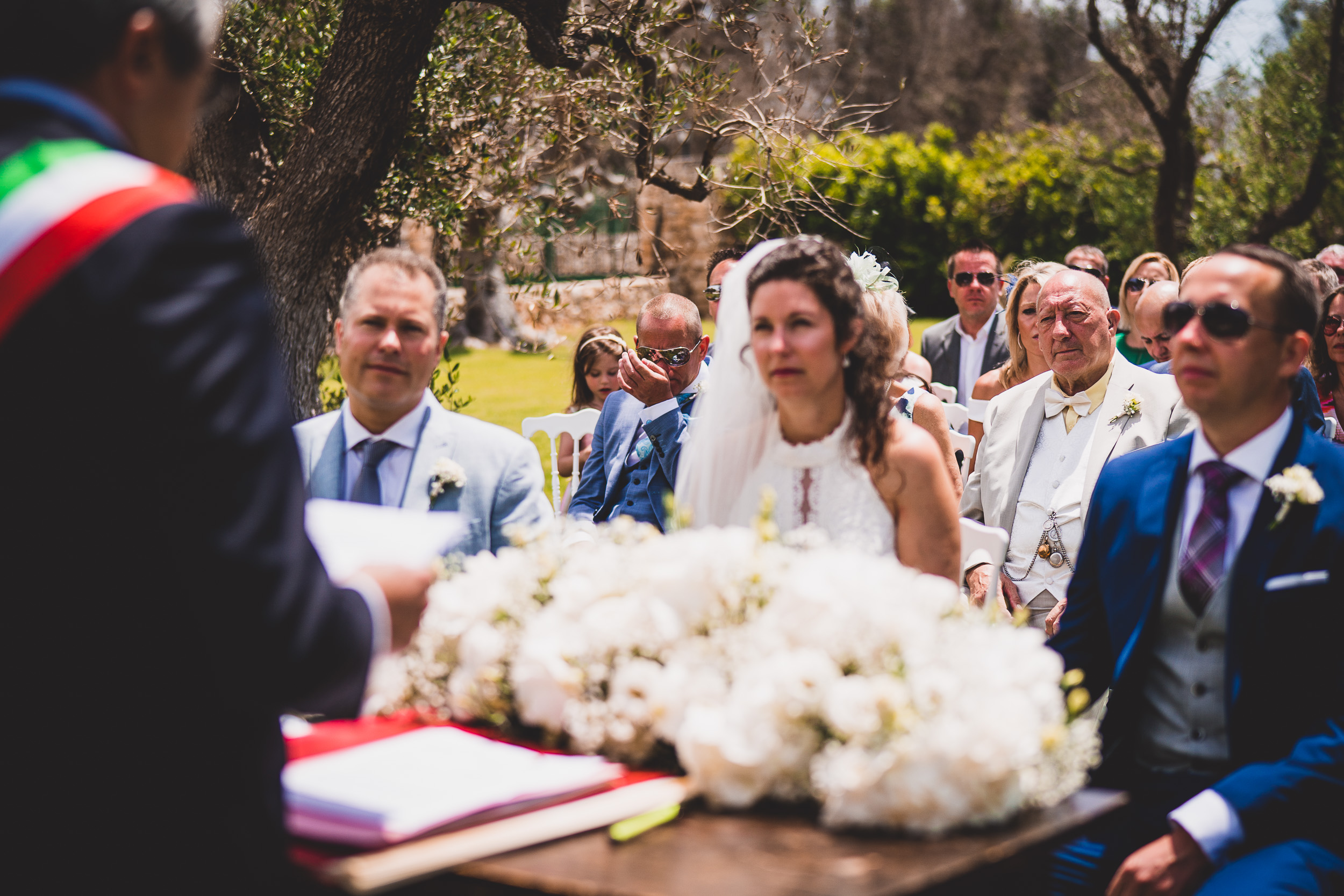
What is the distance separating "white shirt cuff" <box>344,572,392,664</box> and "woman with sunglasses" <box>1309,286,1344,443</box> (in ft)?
16.5

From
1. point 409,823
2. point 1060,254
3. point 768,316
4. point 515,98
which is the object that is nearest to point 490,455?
point 768,316

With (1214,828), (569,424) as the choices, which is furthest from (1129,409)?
(569,424)

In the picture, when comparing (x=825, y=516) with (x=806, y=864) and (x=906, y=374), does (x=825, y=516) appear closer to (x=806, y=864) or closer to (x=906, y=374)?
(x=806, y=864)

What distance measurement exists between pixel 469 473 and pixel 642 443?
1.87m

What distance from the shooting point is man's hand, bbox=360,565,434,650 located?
1.58 metres

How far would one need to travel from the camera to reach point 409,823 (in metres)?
1.59

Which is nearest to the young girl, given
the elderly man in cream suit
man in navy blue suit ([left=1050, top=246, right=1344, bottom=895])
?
the elderly man in cream suit

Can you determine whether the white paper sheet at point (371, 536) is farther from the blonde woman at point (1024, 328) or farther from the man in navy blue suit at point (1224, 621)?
the blonde woman at point (1024, 328)

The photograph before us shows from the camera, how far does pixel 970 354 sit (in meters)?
8.07

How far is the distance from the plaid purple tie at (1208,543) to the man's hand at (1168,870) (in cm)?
57

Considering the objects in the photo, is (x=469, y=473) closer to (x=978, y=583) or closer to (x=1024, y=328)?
(x=978, y=583)

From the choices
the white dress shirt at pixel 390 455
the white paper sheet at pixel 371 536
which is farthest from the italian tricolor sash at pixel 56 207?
the white dress shirt at pixel 390 455

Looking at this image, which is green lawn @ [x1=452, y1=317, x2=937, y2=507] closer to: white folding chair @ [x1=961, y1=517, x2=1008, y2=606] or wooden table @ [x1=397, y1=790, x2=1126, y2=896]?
white folding chair @ [x1=961, y1=517, x2=1008, y2=606]

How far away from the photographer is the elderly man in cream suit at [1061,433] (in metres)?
4.54
